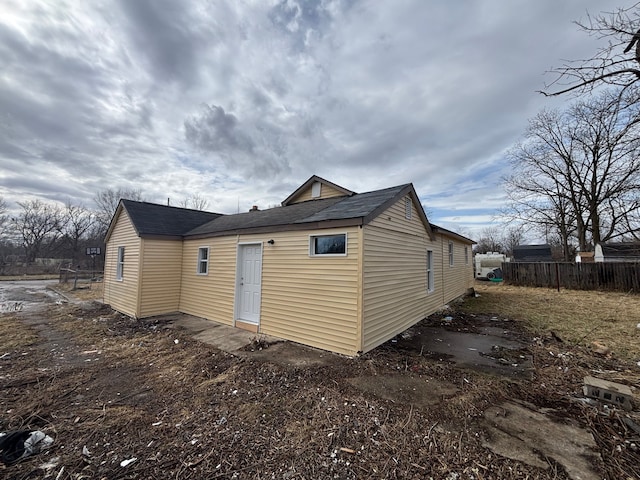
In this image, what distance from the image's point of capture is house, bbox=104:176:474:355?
5.32 metres

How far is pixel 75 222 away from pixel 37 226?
4.30m

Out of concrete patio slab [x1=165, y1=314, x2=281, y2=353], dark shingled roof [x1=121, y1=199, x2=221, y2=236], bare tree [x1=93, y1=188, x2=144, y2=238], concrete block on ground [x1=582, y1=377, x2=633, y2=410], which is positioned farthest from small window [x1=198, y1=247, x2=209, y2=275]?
bare tree [x1=93, y1=188, x2=144, y2=238]

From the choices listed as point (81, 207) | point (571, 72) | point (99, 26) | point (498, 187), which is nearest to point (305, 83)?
point (99, 26)

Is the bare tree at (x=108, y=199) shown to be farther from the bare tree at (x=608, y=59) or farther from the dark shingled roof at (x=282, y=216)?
the bare tree at (x=608, y=59)

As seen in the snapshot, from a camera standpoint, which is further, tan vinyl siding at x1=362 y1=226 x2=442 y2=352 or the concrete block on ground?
tan vinyl siding at x1=362 y1=226 x2=442 y2=352

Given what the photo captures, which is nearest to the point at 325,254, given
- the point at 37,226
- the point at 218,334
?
the point at 218,334

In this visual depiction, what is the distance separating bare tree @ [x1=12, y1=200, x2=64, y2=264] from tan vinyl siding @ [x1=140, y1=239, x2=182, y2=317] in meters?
40.4

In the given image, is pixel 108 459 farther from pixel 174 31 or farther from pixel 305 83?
pixel 305 83

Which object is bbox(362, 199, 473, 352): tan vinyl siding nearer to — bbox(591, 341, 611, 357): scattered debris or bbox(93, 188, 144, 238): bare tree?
bbox(591, 341, 611, 357): scattered debris

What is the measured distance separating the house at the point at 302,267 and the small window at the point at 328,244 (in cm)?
2

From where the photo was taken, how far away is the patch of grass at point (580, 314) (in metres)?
6.17

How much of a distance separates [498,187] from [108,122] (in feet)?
85.7

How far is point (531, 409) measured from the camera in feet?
11.0

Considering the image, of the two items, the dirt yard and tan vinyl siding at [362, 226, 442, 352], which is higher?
tan vinyl siding at [362, 226, 442, 352]
